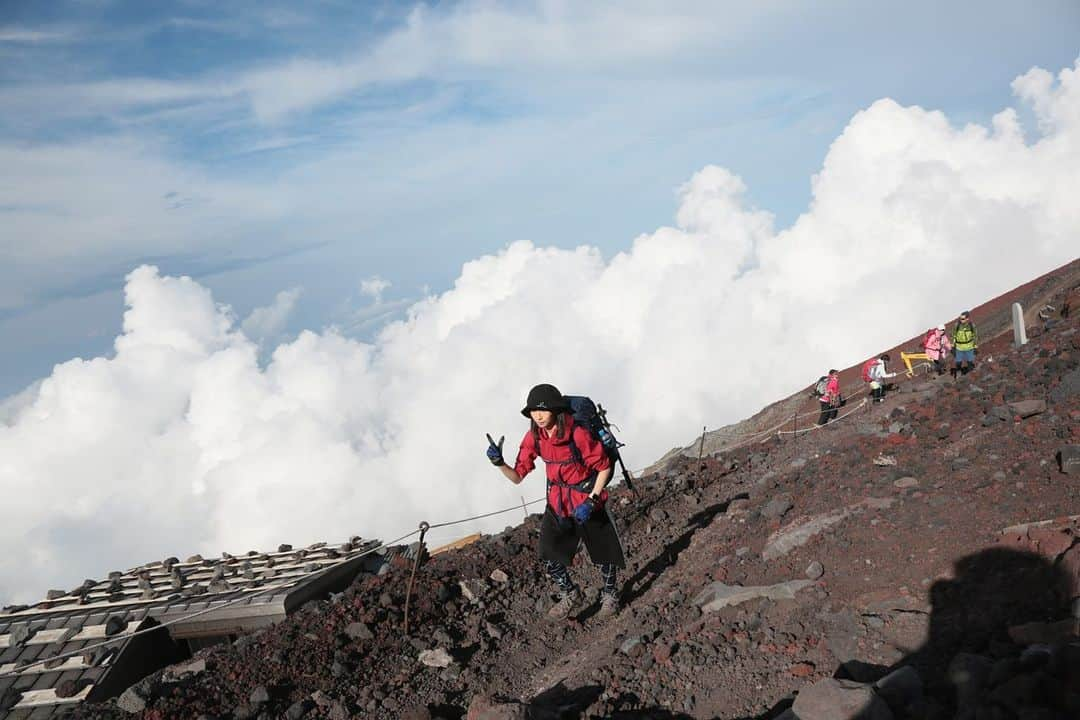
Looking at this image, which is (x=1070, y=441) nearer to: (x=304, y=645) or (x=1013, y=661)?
(x=1013, y=661)

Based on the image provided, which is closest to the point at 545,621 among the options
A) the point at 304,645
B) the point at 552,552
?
the point at 552,552

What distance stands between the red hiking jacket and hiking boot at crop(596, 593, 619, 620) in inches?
45.3

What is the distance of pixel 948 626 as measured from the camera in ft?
16.1

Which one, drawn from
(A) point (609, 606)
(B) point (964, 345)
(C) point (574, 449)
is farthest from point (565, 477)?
(B) point (964, 345)

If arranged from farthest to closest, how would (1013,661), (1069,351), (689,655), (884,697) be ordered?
(1069,351) → (689,655) → (884,697) → (1013,661)

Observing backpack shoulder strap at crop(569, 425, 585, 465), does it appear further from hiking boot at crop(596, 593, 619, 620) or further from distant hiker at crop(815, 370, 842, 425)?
distant hiker at crop(815, 370, 842, 425)

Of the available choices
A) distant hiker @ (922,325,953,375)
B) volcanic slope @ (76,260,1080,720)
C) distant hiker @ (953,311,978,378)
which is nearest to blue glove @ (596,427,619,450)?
volcanic slope @ (76,260,1080,720)

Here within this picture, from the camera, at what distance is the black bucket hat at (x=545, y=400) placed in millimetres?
6543

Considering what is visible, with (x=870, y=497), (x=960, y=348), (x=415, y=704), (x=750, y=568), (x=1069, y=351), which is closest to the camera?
(x=415, y=704)

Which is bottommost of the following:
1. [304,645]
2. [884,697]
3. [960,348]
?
[884,697]

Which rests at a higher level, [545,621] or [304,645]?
[304,645]

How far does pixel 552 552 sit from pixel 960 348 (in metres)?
12.7

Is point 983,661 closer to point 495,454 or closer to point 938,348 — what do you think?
point 495,454

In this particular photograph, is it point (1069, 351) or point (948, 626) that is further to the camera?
point (1069, 351)
